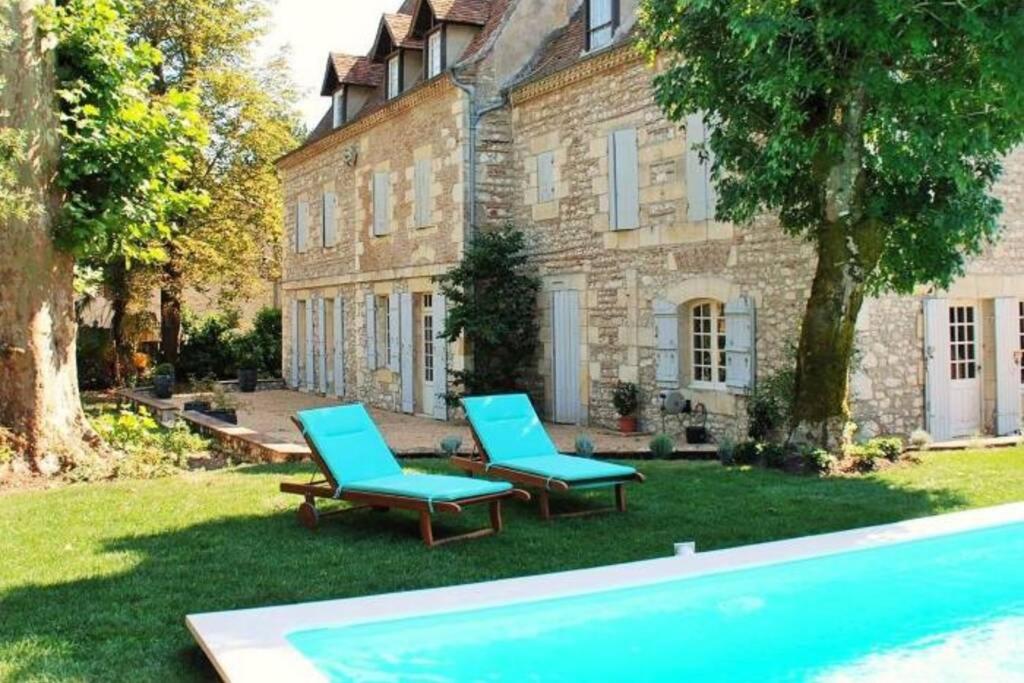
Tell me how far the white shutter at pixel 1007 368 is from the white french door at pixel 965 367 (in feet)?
0.73

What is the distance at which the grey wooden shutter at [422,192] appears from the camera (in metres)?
17.0

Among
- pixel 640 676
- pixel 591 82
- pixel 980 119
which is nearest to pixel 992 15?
pixel 980 119

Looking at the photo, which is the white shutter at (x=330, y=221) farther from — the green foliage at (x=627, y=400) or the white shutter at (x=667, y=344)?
the white shutter at (x=667, y=344)

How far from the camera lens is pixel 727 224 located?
39.0 ft

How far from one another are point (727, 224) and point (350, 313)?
1060 centimetres

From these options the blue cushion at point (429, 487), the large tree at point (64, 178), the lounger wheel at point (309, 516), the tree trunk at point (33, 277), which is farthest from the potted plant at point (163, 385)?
the blue cushion at point (429, 487)

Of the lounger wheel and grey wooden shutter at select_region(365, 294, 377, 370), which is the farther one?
grey wooden shutter at select_region(365, 294, 377, 370)

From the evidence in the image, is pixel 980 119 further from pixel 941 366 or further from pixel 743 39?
pixel 941 366

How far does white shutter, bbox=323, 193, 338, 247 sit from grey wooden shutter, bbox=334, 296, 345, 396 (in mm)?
1349

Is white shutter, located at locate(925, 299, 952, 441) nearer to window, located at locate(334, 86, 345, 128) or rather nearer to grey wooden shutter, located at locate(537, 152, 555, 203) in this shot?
grey wooden shutter, located at locate(537, 152, 555, 203)

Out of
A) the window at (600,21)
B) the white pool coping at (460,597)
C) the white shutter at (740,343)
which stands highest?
the window at (600,21)

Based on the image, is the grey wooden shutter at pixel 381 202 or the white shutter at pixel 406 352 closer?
the white shutter at pixel 406 352

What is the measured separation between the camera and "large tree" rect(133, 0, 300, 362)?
23719 millimetres

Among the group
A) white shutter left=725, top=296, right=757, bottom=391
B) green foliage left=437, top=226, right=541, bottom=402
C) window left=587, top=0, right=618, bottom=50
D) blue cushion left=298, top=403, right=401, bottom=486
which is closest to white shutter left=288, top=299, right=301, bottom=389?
green foliage left=437, top=226, right=541, bottom=402
